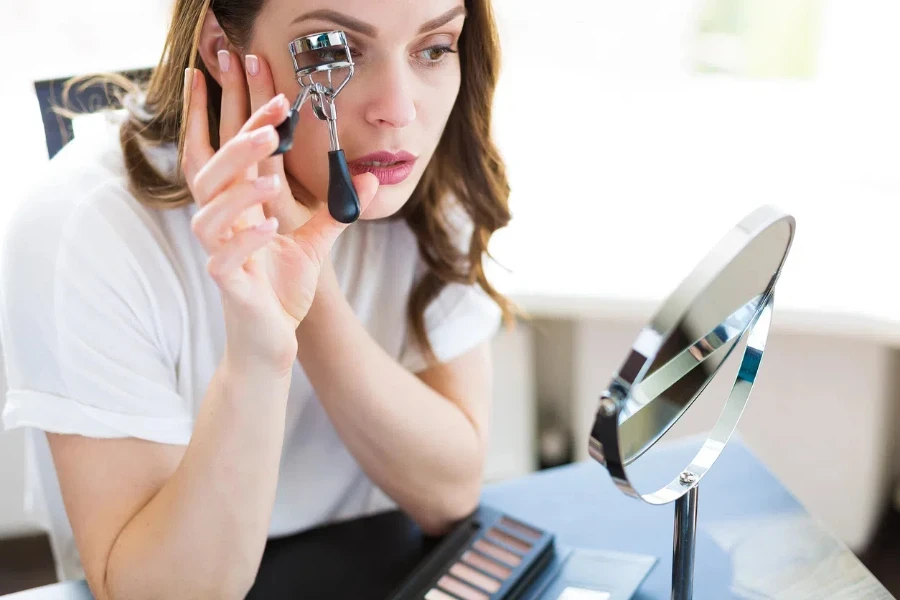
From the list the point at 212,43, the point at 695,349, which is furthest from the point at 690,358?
the point at 212,43

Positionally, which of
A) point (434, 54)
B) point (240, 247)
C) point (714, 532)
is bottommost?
point (714, 532)

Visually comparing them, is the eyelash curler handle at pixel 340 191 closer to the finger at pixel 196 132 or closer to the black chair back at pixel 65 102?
the finger at pixel 196 132

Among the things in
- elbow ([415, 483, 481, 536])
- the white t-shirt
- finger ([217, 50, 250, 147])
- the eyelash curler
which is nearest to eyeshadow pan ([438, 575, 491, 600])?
elbow ([415, 483, 481, 536])

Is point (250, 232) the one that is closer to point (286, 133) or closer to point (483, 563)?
point (286, 133)

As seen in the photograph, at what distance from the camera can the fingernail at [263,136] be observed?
56 cm

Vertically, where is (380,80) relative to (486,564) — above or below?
above

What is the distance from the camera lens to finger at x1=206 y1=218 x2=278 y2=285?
22.6 inches

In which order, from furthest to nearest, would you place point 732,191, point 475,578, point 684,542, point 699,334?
point 732,191, point 475,578, point 684,542, point 699,334

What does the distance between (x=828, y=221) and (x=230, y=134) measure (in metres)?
1.08

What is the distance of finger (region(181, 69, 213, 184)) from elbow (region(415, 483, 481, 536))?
38cm

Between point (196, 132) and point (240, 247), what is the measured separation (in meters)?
0.18

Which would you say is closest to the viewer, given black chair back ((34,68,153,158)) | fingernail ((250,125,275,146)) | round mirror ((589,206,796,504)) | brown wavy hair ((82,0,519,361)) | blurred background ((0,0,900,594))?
round mirror ((589,206,796,504))

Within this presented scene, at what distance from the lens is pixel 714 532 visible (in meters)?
0.84

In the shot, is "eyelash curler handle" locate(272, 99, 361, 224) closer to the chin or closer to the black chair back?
the chin
